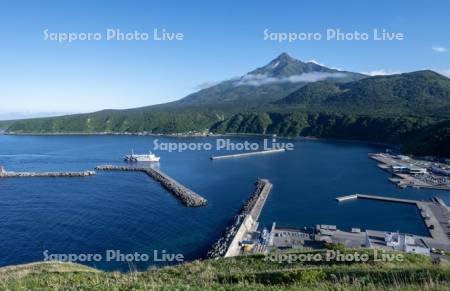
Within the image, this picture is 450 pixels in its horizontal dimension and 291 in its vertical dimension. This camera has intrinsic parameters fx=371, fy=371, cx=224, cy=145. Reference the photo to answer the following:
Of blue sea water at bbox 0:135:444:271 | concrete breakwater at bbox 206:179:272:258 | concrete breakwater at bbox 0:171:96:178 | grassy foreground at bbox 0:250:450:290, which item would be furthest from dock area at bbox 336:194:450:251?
concrete breakwater at bbox 0:171:96:178

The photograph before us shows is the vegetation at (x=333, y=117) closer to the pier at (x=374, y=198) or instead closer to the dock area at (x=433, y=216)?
the pier at (x=374, y=198)

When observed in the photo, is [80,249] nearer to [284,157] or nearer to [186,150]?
[284,157]

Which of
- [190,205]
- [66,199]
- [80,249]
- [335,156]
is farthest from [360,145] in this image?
[80,249]

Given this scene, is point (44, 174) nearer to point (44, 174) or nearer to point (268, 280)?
point (44, 174)

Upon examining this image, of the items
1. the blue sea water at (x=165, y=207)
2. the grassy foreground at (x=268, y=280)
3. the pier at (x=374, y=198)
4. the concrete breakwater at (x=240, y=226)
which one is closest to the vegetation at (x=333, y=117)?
the blue sea water at (x=165, y=207)

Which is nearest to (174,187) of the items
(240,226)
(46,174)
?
(240,226)

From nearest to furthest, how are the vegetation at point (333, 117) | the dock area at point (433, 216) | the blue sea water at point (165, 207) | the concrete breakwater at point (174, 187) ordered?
the blue sea water at point (165, 207) < the dock area at point (433, 216) < the concrete breakwater at point (174, 187) < the vegetation at point (333, 117)

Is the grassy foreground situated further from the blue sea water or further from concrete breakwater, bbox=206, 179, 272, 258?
the blue sea water
